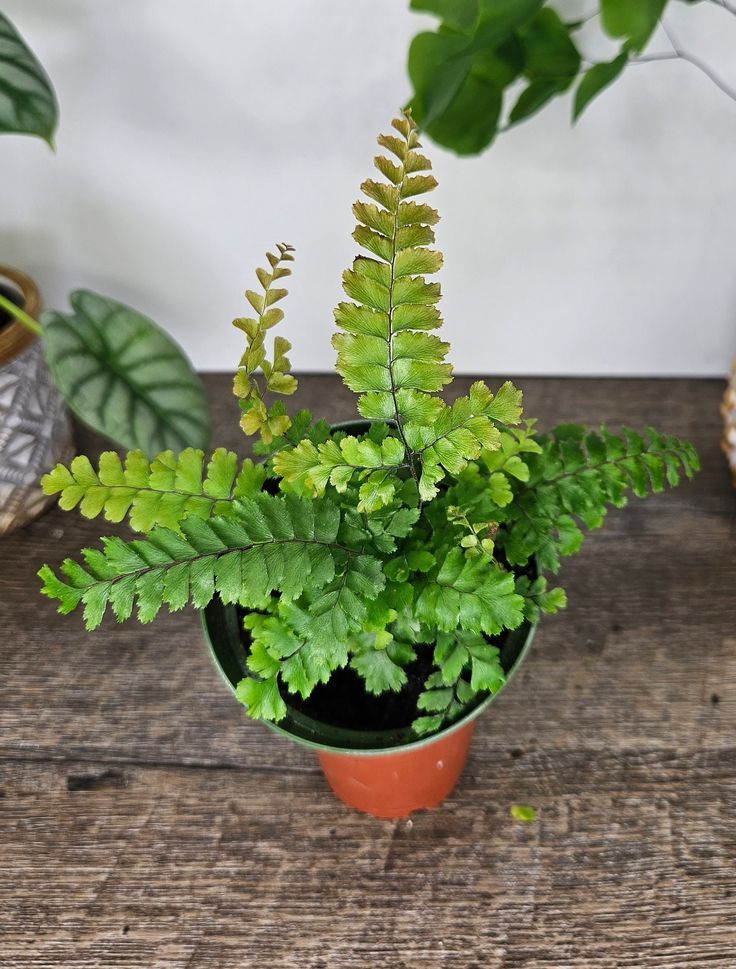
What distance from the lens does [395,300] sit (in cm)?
50

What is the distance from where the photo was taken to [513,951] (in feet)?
2.31

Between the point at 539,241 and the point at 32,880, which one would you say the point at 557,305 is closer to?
the point at 539,241

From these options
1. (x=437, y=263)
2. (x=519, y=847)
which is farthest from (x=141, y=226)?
(x=519, y=847)

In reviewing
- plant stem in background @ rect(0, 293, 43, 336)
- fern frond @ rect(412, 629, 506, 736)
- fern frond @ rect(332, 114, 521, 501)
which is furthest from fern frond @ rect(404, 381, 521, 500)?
plant stem in background @ rect(0, 293, 43, 336)

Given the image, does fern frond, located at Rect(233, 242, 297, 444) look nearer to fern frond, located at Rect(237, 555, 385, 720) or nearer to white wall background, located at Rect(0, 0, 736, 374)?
fern frond, located at Rect(237, 555, 385, 720)

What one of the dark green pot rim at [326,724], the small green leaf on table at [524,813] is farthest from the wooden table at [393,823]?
the dark green pot rim at [326,724]

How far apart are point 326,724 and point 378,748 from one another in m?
0.05

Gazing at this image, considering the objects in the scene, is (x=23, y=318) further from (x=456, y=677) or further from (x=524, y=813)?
(x=524, y=813)

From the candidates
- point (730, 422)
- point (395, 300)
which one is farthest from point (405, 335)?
point (730, 422)

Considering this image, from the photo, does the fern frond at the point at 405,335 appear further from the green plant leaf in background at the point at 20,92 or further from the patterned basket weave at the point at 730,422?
the patterned basket weave at the point at 730,422

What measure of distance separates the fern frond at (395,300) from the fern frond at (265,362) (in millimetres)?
47

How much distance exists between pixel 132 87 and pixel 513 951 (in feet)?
3.11

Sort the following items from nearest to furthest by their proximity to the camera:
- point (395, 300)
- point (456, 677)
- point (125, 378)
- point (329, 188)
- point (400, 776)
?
point (395, 300) → point (456, 677) → point (400, 776) → point (125, 378) → point (329, 188)

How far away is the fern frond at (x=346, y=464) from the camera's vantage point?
0.54 m
